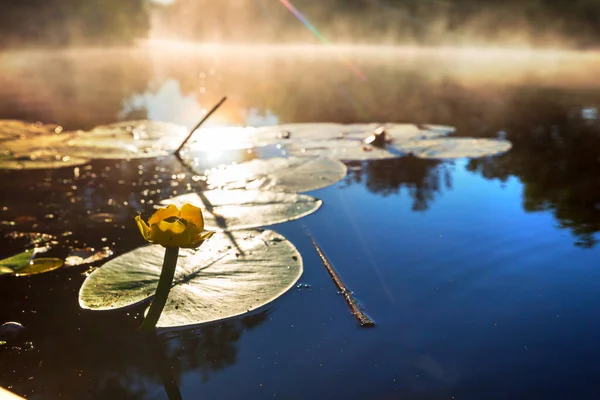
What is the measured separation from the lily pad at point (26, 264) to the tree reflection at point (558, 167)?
1.84 meters

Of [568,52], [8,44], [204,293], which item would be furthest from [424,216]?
[568,52]

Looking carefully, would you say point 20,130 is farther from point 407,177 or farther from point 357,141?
point 407,177

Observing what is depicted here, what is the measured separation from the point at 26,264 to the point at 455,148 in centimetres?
253

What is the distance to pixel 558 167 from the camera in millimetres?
2809

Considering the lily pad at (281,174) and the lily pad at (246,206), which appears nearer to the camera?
the lily pad at (246,206)

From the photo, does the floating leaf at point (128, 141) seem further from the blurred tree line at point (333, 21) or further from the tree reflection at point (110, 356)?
the blurred tree line at point (333, 21)

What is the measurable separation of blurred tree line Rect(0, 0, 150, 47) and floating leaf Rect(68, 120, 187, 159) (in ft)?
40.6

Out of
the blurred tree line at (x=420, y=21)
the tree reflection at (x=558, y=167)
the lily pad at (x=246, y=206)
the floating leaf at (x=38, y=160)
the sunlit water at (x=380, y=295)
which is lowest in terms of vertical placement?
the tree reflection at (x=558, y=167)

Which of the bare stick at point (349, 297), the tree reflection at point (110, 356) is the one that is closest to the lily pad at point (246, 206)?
Result: the bare stick at point (349, 297)

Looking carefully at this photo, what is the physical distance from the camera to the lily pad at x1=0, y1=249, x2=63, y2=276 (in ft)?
5.14

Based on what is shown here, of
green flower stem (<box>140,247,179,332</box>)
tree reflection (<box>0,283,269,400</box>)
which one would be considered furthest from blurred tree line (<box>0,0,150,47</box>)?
green flower stem (<box>140,247,179,332</box>)

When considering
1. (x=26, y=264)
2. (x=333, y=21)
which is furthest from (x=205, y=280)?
(x=333, y=21)

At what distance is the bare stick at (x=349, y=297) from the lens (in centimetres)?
126

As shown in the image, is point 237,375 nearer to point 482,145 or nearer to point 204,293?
point 204,293
